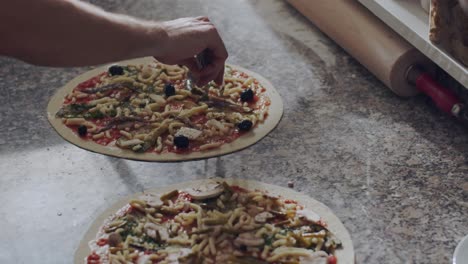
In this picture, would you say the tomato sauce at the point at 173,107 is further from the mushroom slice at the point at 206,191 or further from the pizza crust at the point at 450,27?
the pizza crust at the point at 450,27

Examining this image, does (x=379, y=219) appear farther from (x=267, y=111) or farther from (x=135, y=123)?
(x=135, y=123)

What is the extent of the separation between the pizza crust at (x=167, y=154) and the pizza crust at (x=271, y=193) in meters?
0.12

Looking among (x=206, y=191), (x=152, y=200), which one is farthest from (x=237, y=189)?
(x=152, y=200)

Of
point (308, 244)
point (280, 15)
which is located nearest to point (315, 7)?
point (280, 15)

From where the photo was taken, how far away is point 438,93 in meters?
1.98

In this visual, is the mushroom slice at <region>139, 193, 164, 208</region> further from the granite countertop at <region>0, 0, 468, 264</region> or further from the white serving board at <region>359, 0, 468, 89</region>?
the white serving board at <region>359, 0, 468, 89</region>

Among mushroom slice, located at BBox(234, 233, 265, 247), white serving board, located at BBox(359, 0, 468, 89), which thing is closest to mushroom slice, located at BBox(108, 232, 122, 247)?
mushroom slice, located at BBox(234, 233, 265, 247)

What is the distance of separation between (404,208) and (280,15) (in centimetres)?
107

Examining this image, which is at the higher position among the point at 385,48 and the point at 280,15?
the point at 385,48

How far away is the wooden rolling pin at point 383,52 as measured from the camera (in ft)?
6.56

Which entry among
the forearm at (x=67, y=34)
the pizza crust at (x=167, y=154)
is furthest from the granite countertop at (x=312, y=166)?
the forearm at (x=67, y=34)

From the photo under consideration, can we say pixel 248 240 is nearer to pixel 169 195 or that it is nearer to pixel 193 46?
pixel 169 195

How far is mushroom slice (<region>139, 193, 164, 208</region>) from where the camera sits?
167 centimetres

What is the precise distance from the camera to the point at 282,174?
1812 mm
